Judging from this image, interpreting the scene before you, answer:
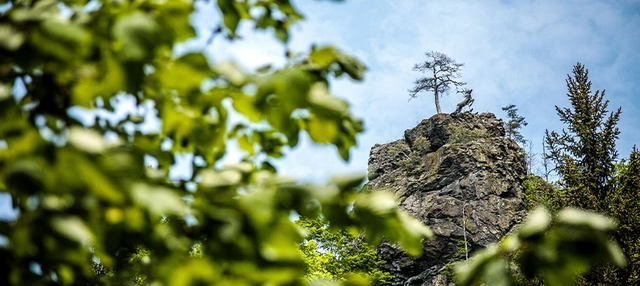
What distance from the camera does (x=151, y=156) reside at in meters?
1.17

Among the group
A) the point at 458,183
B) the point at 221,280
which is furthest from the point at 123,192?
the point at 458,183

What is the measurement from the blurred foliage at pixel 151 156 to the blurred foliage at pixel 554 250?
31cm

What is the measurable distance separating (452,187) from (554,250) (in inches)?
1297

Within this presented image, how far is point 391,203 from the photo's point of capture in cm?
108

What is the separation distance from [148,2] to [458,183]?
32.9 m

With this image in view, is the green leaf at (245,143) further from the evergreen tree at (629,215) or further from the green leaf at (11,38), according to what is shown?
the evergreen tree at (629,215)

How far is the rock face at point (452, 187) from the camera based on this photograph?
3005 centimetres

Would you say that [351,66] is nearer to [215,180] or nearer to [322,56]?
[322,56]

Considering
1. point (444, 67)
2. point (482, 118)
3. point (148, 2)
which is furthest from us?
point (444, 67)

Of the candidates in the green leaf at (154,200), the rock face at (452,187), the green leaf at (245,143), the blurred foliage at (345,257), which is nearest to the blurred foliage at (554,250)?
the green leaf at (154,200)

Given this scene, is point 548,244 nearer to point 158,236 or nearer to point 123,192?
point 123,192

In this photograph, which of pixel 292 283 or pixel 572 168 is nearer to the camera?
pixel 292 283

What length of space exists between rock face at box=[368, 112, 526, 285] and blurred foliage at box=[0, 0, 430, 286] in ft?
89.3

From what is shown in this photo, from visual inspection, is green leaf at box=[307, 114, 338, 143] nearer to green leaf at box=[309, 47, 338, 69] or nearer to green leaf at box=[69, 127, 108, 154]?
green leaf at box=[309, 47, 338, 69]
